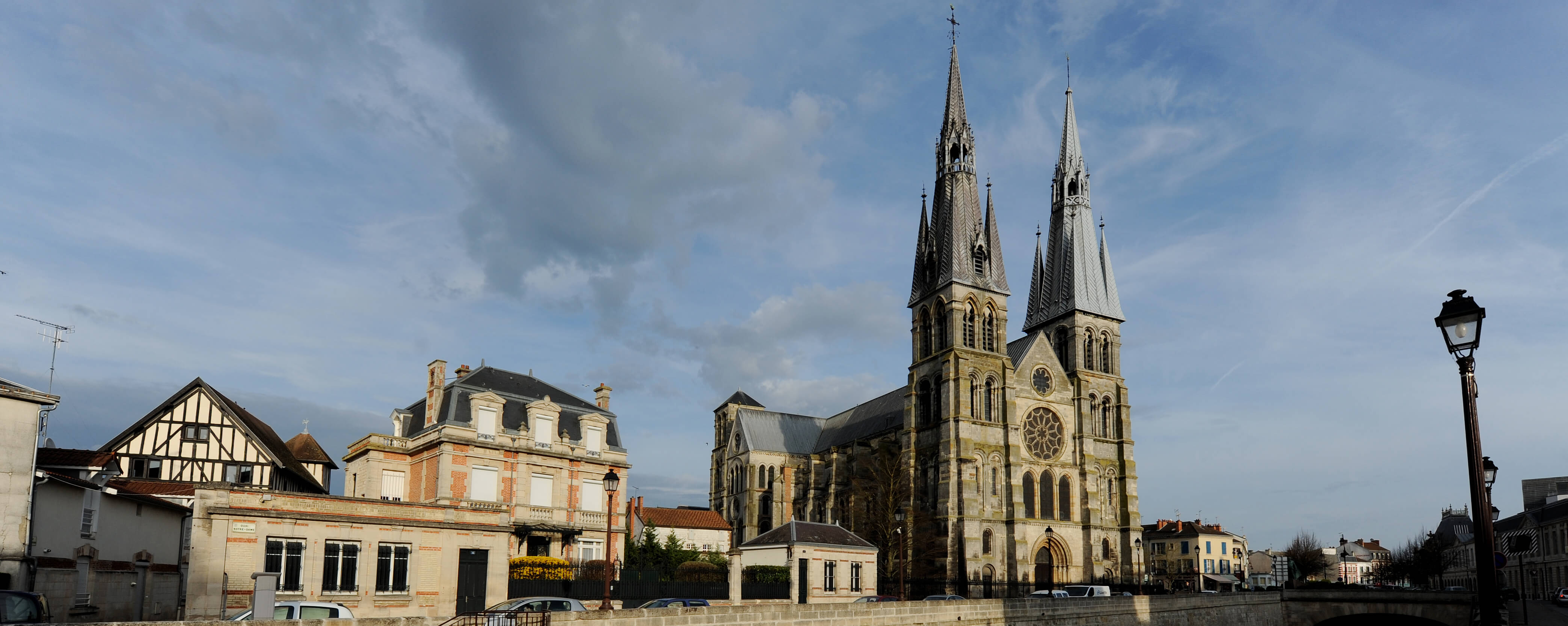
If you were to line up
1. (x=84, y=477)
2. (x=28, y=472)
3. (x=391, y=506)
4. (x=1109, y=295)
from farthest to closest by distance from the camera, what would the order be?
(x=1109, y=295), (x=391, y=506), (x=84, y=477), (x=28, y=472)

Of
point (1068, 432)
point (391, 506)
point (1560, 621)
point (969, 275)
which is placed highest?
point (969, 275)

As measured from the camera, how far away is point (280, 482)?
39.3 m

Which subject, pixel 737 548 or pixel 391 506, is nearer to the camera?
pixel 391 506

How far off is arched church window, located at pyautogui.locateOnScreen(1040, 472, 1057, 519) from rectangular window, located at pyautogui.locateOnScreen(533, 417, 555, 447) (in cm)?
3260

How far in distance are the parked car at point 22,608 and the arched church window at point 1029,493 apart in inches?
2043

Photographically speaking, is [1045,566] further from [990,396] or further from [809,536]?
[809,536]

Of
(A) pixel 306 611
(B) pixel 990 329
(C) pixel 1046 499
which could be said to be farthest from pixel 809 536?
(B) pixel 990 329

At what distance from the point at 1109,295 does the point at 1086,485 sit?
15.5 meters

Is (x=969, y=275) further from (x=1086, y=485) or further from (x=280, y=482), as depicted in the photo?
(x=280, y=482)

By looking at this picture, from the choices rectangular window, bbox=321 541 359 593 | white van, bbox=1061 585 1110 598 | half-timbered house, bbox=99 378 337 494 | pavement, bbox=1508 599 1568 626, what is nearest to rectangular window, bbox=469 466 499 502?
half-timbered house, bbox=99 378 337 494

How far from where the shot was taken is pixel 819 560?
40.6 meters

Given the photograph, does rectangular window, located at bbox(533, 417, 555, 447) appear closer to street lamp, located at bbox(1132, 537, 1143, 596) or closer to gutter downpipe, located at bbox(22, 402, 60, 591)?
gutter downpipe, located at bbox(22, 402, 60, 591)

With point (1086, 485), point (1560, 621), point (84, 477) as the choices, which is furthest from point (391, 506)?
point (1086, 485)

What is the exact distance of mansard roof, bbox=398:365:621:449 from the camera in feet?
135
